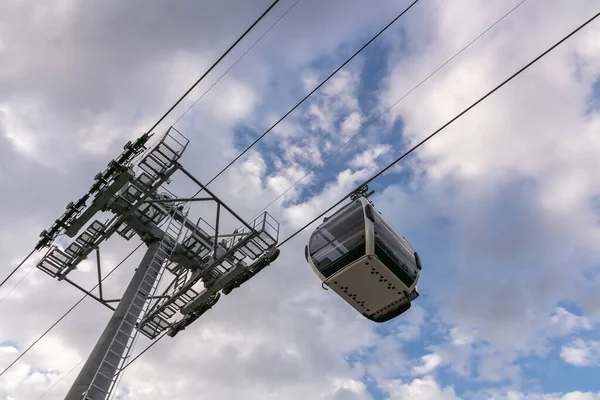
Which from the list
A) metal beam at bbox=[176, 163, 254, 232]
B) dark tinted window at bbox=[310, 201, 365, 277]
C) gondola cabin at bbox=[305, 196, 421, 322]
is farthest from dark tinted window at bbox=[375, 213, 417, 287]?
metal beam at bbox=[176, 163, 254, 232]

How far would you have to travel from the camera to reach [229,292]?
16.7 meters

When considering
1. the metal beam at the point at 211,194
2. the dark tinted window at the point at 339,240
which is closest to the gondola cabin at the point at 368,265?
the dark tinted window at the point at 339,240

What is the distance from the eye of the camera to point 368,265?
391 inches

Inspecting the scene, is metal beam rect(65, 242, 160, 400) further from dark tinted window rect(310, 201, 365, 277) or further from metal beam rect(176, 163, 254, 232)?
dark tinted window rect(310, 201, 365, 277)

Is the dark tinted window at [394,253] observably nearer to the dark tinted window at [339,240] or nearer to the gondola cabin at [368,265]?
the gondola cabin at [368,265]

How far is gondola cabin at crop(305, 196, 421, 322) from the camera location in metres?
10.0

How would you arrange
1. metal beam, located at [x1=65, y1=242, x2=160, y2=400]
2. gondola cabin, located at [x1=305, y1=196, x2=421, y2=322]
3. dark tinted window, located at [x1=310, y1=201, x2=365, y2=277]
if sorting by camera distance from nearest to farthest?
gondola cabin, located at [x1=305, y1=196, x2=421, y2=322]
dark tinted window, located at [x1=310, y1=201, x2=365, y2=277]
metal beam, located at [x1=65, y1=242, x2=160, y2=400]

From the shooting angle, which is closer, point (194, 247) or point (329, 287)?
point (329, 287)

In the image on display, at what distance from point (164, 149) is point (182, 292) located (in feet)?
13.9

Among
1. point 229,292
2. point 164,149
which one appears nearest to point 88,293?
point 229,292

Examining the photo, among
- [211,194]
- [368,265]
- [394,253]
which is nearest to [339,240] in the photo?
[368,265]

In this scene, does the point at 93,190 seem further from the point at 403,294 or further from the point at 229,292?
the point at 403,294

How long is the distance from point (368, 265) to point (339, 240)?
91 cm

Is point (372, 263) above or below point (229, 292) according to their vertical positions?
below
